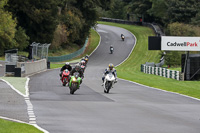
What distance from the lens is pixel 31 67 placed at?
42.7 meters

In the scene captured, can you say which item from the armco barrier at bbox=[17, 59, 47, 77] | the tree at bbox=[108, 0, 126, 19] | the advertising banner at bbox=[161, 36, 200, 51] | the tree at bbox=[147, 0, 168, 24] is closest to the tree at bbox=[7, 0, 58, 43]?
the armco barrier at bbox=[17, 59, 47, 77]

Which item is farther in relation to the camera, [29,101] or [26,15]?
[26,15]

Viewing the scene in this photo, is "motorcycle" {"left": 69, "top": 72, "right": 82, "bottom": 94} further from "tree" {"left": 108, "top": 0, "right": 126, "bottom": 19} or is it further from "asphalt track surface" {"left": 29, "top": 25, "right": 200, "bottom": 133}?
"tree" {"left": 108, "top": 0, "right": 126, "bottom": 19}

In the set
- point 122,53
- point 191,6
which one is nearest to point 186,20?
point 191,6

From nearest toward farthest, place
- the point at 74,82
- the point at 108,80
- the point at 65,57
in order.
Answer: the point at 74,82
the point at 108,80
the point at 65,57

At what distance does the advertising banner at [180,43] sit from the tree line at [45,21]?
2302cm

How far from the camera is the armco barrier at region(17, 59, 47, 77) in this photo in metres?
38.8

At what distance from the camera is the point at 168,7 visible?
100 m

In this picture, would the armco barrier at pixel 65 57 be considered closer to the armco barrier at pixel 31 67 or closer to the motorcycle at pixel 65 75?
the armco barrier at pixel 31 67

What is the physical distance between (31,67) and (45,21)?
30455mm

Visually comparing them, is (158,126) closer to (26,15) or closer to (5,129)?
(5,129)

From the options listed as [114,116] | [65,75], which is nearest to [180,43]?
[65,75]

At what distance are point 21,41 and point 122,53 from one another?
23950mm

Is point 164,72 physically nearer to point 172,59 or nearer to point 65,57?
point 172,59
